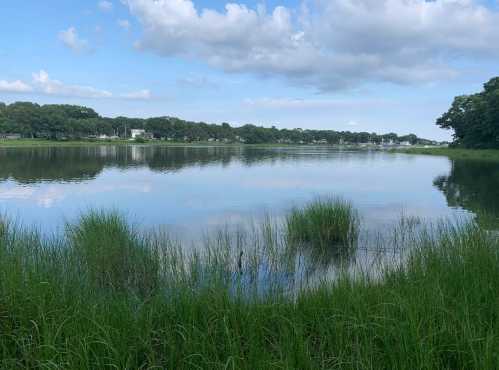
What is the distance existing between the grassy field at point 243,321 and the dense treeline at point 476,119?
236ft

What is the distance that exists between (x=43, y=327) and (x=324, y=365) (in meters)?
3.02

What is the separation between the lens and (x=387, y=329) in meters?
4.48

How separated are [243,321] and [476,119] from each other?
82.5 metres

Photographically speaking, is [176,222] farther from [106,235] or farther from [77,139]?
[77,139]

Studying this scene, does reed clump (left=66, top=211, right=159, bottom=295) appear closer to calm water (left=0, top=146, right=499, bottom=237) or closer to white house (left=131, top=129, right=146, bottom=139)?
calm water (left=0, top=146, right=499, bottom=237)

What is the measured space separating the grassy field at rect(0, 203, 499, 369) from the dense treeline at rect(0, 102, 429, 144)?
113 metres

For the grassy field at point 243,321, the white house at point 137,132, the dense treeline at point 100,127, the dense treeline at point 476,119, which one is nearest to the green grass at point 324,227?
the grassy field at point 243,321

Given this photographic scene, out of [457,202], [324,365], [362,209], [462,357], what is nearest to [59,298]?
[324,365]

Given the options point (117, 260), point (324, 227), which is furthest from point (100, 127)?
point (117, 260)

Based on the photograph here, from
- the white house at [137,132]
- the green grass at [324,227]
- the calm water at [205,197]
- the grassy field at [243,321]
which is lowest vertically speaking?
the calm water at [205,197]

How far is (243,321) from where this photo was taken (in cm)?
497

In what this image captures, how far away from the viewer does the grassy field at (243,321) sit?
4094mm

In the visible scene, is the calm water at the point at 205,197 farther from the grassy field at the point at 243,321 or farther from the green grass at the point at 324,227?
the grassy field at the point at 243,321

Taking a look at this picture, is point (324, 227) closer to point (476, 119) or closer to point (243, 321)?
point (243, 321)
